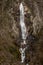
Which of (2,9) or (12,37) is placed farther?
(2,9)

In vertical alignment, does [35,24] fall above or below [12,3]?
below

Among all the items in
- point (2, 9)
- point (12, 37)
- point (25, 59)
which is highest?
point (2, 9)

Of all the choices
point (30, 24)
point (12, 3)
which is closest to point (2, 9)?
point (12, 3)

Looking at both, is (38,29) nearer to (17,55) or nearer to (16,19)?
(16,19)

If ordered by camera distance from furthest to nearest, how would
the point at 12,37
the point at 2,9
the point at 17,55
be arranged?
the point at 2,9, the point at 12,37, the point at 17,55

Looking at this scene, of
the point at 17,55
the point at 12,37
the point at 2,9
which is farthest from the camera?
the point at 2,9

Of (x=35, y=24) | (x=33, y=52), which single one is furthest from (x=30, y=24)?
(x=33, y=52)

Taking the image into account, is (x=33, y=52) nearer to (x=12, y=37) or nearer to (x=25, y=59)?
(x=25, y=59)
